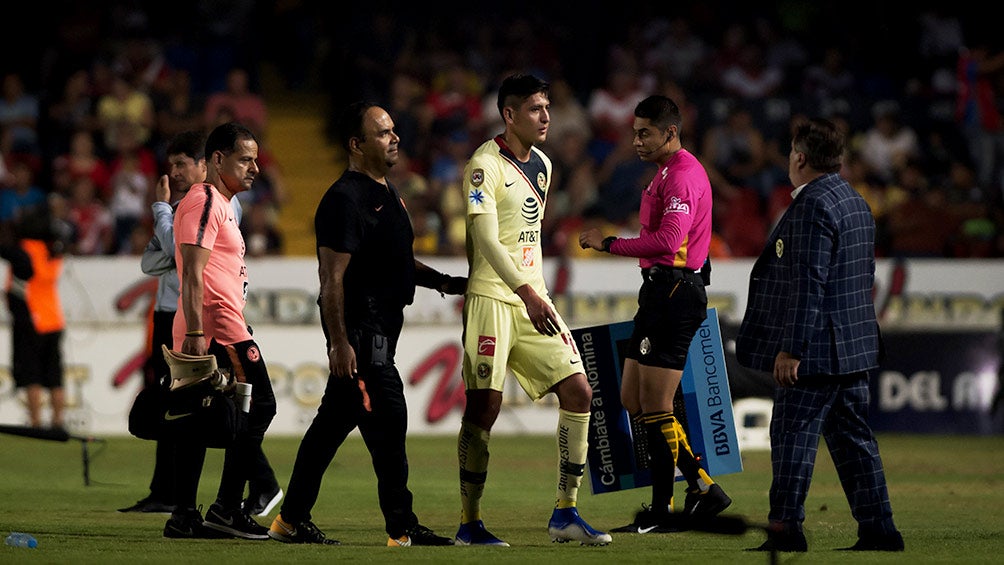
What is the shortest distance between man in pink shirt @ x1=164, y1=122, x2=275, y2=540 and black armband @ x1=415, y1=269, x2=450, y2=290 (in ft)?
3.22

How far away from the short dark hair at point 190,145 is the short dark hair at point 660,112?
2675mm

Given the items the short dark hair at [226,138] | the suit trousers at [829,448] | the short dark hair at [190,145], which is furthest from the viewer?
the short dark hair at [190,145]

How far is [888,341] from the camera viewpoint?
16422 millimetres

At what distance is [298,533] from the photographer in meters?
7.84

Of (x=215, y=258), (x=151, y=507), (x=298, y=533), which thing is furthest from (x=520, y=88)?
(x=151, y=507)

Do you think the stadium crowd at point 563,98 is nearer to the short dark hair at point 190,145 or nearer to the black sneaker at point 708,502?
the short dark hair at point 190,145

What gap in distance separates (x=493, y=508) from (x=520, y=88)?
3197mm

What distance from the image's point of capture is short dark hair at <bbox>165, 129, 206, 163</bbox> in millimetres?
9055

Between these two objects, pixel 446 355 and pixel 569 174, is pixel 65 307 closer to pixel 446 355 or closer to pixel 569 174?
pixel 446 355

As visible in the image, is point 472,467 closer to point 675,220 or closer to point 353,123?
point 675,220

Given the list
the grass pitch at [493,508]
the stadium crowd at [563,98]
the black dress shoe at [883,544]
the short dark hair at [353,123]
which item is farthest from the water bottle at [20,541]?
the stadium crowd at [563,98]

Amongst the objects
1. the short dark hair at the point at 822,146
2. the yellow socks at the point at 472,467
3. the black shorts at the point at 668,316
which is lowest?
the yellow socks at the point at 472,467

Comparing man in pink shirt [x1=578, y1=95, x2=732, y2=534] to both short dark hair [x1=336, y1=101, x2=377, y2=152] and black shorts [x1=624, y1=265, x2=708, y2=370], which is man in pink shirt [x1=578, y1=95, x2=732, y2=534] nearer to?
black shorts [x1=624, y1=265, x2=708, y2=370]

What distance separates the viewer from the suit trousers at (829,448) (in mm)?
7570
